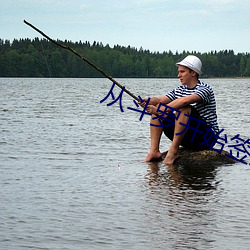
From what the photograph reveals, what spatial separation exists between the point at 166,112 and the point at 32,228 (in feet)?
12.2

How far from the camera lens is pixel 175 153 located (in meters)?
9.41

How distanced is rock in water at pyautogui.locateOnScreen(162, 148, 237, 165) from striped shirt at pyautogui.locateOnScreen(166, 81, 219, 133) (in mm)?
447

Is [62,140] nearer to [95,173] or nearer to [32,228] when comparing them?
[95,173]

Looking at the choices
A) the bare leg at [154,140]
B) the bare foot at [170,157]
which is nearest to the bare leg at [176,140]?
the bare foot at [170,157]

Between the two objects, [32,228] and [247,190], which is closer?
[32,228]

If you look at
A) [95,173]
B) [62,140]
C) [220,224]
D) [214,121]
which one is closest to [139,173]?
[95,173]

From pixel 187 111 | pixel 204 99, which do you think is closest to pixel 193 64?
pixel 204 99

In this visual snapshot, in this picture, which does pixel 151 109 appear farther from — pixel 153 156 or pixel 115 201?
pixel 115 201

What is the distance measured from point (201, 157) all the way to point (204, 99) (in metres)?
0.93

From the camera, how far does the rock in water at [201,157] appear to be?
9523mm

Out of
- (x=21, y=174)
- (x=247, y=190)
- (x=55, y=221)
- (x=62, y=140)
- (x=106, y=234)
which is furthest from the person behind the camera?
(x=62, y=140)

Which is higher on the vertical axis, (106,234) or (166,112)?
(166,112)

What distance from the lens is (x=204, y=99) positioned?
29.5 feet

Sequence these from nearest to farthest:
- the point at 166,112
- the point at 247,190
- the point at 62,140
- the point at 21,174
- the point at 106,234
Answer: the point at 106,234
the point at 247,190
the point at 21,174
the point at 166,112
the point at 62,140
